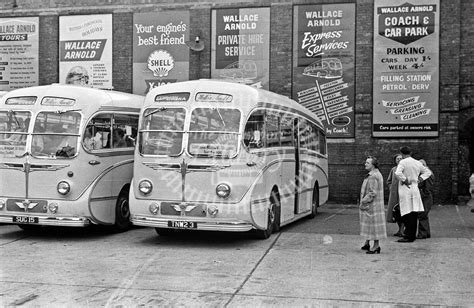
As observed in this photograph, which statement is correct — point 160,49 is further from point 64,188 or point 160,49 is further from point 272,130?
point 64,188

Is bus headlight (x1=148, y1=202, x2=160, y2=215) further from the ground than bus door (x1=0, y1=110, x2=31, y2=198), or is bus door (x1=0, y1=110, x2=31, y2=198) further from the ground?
bus door (x1=0, y1=110, x2=31, y2=198)

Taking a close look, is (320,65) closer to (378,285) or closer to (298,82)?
(298,82)

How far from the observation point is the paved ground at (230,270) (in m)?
7.14

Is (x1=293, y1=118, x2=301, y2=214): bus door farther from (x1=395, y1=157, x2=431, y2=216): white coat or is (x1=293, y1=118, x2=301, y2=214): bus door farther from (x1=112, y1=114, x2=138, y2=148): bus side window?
(x1=112, y1=114, x2=138, y2=148): bus side window

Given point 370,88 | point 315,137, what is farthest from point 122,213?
point 370,88

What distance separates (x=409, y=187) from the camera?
429 inches

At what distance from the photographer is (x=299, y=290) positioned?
7.57 meters

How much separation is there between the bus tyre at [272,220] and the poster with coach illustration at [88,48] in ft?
33.1

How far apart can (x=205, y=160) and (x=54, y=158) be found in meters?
2.86

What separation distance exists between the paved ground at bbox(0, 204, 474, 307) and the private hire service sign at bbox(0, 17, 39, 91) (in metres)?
9.33

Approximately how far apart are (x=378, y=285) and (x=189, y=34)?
13452 millimetres

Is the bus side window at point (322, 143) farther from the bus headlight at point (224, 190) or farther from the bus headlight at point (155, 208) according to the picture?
the bus headlight at point (155, 208)

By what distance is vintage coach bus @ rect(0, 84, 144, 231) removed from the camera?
1123 centimetres

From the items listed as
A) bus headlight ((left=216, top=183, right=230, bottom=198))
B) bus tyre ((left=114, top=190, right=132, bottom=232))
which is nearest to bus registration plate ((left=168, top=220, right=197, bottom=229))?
bus headlight ((left=216, top=183, right=230, bottom=198))
